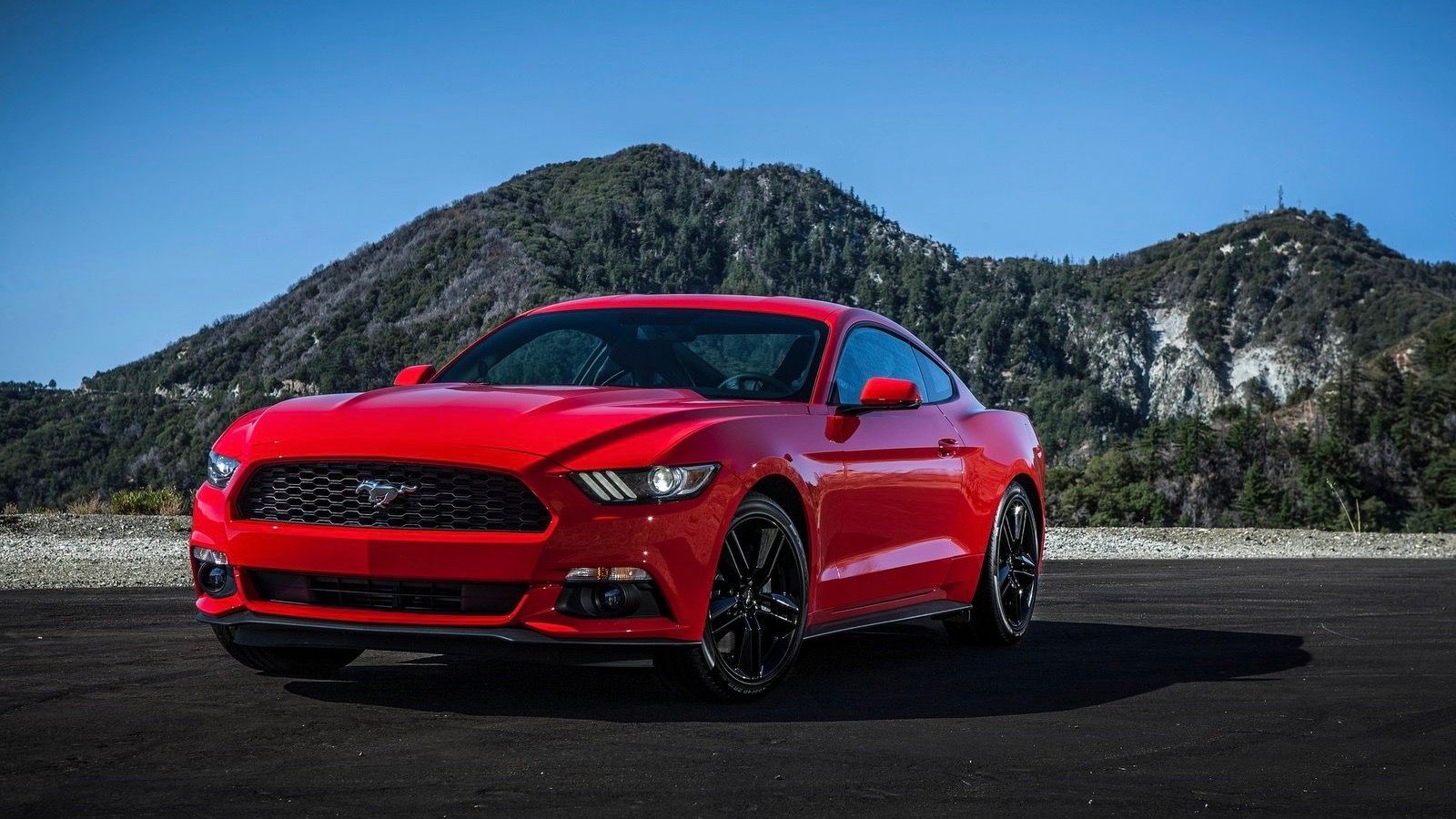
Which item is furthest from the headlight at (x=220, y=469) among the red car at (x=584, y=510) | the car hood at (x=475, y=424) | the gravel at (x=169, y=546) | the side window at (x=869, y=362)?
the gravel at (x=169, y=546)

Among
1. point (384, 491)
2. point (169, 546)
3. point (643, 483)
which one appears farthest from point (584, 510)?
point (169, 546)

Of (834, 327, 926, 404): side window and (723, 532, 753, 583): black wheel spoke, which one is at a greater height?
(834, 327, 926, 404): side window

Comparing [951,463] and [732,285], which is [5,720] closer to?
[951,463]

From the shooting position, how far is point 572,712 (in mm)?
5852

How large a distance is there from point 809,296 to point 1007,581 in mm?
131291

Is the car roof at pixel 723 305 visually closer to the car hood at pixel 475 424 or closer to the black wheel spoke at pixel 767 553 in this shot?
the car hood at pixel 475 424

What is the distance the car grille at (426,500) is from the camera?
557cm

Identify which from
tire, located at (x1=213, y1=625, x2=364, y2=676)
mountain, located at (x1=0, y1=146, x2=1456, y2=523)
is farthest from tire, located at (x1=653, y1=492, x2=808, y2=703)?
A: mountain, located at (x1=0, y1=146, x2=1456, y2=523)

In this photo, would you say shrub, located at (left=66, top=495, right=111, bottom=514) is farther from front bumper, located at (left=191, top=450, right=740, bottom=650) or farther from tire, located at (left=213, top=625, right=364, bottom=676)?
front bumper, located at (left=191, top=450, right=740, bottom=650)

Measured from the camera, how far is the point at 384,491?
5598mm

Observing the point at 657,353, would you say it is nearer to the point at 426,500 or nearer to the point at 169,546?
the point at 426,500

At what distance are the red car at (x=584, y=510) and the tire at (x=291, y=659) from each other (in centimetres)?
1

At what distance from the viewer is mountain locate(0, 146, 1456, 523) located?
8875 centimetres

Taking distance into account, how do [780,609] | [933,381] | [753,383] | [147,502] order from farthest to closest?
[147,502] → [933,381] → [753,383] → [780,609]
